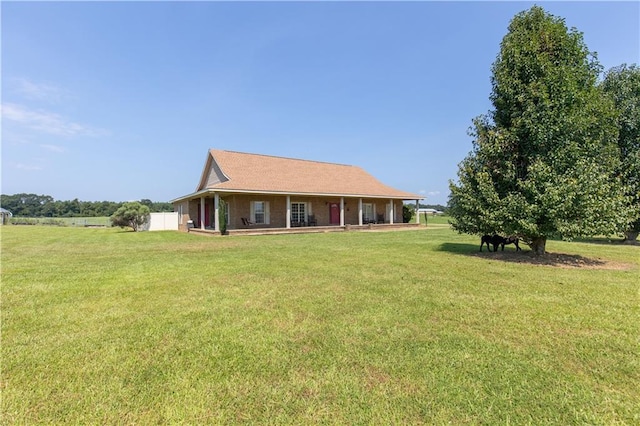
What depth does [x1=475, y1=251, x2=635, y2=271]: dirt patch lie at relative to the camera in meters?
7.65

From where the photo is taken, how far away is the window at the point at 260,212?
66.9 ft

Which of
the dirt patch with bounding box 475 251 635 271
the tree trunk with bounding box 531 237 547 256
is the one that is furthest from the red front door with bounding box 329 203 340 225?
the tree trunk with bounding box 531 237 547 256

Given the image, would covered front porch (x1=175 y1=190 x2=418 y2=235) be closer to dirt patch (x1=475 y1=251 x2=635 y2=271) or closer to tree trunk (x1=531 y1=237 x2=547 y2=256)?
dirt patch (x1=475 y1=251 x2=635 y2=271)

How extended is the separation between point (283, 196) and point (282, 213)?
1.20 m

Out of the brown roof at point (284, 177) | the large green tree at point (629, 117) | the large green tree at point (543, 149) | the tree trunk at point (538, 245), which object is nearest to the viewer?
the large green tree at point (543, 149)

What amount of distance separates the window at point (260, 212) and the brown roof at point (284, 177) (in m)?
1.53

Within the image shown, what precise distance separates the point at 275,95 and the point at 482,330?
22872 millimetres

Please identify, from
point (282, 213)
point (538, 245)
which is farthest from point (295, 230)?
point (538, 245)

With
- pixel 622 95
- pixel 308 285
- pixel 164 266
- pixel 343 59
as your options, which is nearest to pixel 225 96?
pixel 343 59

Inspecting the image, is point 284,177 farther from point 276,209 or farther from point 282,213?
point 282,213

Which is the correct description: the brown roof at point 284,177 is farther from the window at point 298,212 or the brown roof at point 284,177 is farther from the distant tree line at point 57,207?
the distant tree line at point 57,207

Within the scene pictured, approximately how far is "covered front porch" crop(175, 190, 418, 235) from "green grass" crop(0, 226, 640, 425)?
13.2 meters

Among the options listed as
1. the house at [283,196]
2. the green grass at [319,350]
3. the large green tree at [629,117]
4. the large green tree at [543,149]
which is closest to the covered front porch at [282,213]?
the house at [283,196]

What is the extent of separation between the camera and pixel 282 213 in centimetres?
2134
